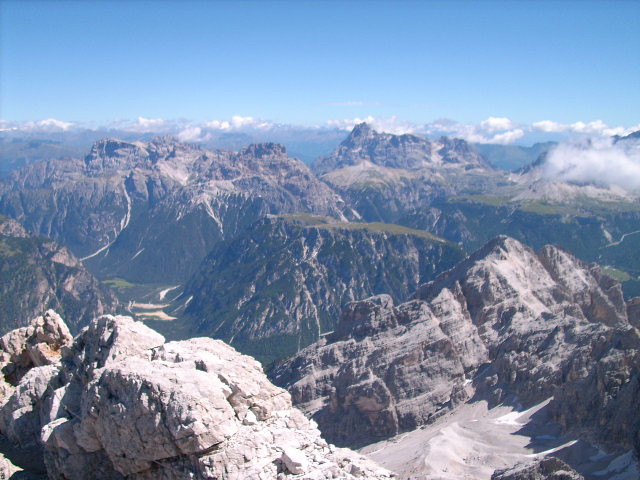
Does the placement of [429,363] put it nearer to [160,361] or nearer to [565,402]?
[565,402]

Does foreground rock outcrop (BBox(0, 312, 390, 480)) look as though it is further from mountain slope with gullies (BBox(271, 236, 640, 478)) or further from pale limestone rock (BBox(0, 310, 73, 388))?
mountain slope with gullies (BBox(271, 236, 640, 478))

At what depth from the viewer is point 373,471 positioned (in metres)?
40.0

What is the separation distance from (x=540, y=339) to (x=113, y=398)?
104 meters

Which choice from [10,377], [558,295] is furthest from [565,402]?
[10,377]

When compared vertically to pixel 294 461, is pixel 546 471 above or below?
below

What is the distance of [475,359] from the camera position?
429ft

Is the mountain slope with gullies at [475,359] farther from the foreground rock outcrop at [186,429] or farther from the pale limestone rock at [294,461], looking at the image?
the pale limestone rock at [294,461]

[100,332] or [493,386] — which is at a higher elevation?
[100,332]

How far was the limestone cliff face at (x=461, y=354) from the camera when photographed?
107m

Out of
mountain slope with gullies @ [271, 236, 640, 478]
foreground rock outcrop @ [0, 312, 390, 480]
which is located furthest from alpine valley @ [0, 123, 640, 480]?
mountain slope with gullies @ [271, 236, 640, 478]

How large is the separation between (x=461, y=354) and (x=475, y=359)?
329cm

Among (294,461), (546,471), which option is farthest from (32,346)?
(546,471)

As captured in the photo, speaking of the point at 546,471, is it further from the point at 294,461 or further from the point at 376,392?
the point at 376,392

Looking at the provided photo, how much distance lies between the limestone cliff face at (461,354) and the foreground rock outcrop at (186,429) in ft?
209
